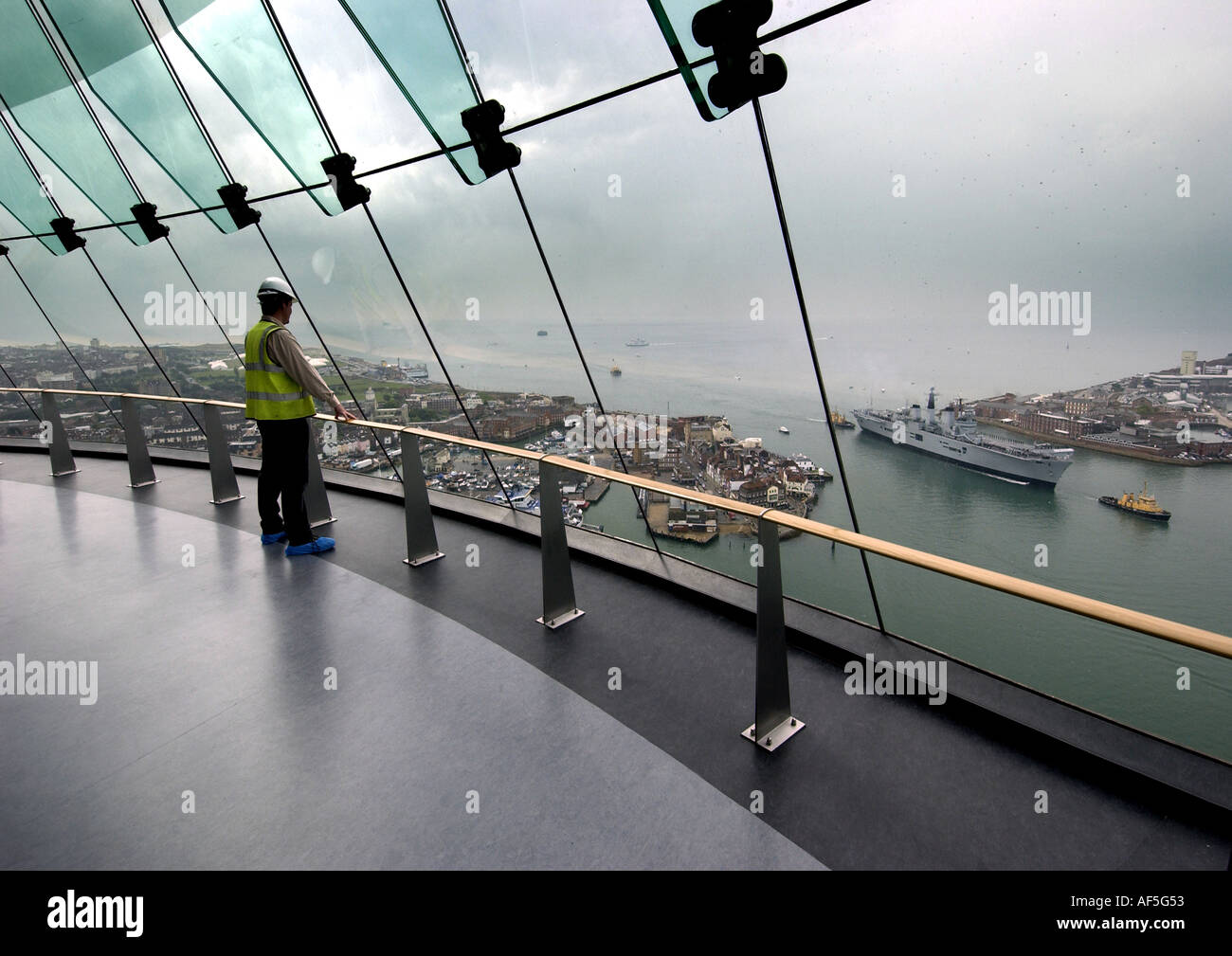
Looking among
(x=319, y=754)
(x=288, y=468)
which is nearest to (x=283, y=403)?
(x=288, y=468)

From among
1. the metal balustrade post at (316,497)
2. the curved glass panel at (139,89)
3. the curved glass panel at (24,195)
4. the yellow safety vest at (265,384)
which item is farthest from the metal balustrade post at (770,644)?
the curved glass panel at (24,195)

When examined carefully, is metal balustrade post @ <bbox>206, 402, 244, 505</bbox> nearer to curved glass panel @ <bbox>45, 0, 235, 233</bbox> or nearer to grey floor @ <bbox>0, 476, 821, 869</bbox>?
grey floor @ <bbox>0, 476, 821, 869</bbox>

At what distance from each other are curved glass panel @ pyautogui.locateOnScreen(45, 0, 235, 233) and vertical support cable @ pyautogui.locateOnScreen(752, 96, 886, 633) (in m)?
6.70

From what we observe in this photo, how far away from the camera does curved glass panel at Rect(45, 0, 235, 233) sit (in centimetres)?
581

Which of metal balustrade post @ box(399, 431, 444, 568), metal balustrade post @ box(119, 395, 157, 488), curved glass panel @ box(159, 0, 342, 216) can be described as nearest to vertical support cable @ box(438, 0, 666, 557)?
metal balustrade post @ box(399, 431, 444, 568)

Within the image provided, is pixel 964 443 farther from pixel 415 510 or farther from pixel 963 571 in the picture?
pixel 415 510

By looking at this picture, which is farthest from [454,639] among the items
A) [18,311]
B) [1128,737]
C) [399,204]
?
[18,311]

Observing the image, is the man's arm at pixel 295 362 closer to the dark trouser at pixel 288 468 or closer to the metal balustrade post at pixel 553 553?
the dark trouser at pixel 288 468

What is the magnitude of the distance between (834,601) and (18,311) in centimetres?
1256

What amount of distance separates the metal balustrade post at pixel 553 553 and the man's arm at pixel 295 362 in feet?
5.75

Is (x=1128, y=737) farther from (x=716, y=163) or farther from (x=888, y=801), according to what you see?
(x=716, y=163)

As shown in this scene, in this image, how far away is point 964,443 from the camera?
2977 mm

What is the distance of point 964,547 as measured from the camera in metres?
2.74

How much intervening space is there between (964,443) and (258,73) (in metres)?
6.66
